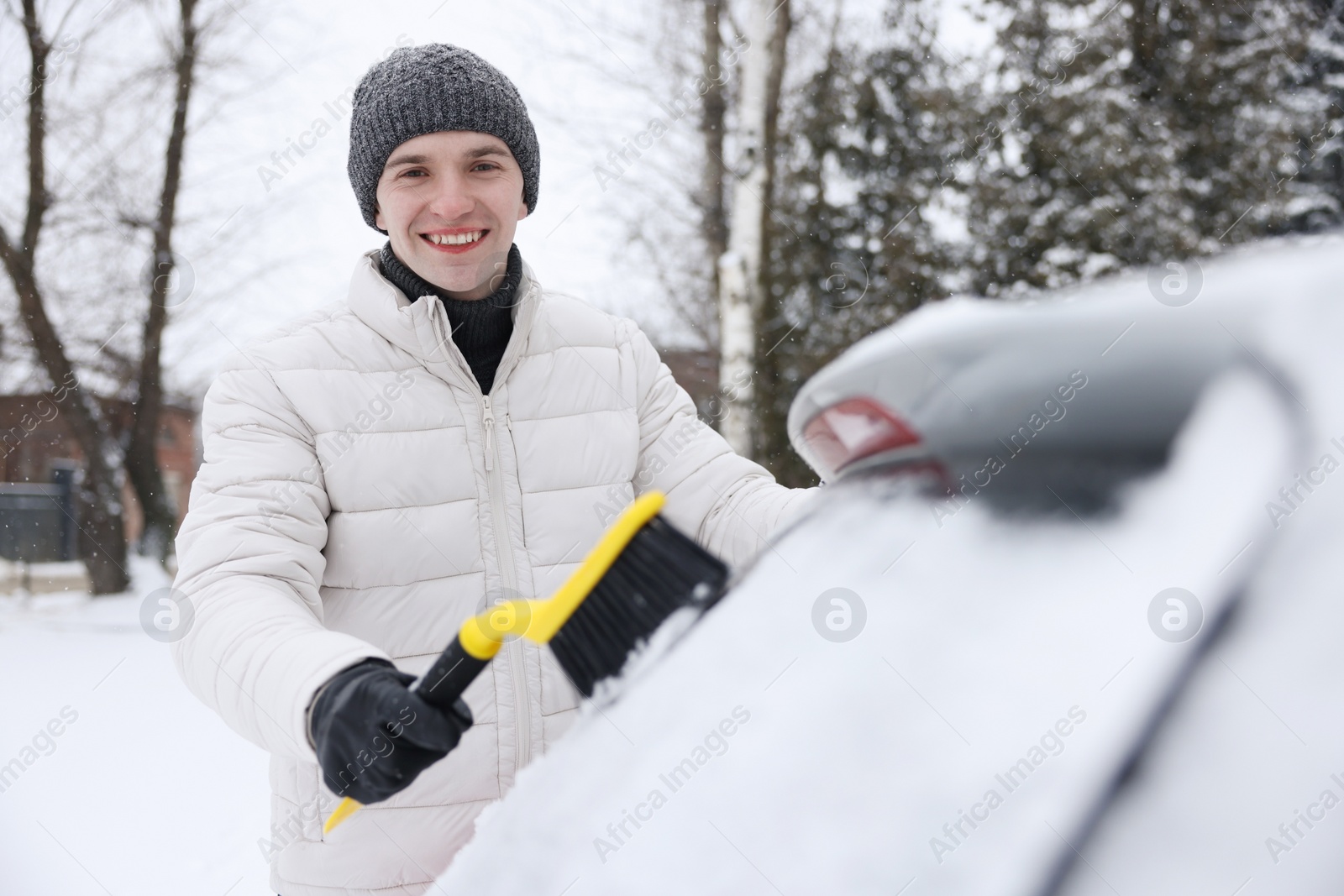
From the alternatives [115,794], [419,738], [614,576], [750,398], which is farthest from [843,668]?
[750,398]

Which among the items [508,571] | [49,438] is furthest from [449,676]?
[49,438]

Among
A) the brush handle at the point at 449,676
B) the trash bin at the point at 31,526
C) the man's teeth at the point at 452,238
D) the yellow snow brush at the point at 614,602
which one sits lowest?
the trash bin at the point at 31,526

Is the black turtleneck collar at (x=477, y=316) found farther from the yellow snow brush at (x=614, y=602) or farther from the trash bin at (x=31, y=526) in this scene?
the trash bin at (x=31, y=526)

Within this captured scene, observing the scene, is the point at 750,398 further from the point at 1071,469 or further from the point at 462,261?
the point at 1071,469

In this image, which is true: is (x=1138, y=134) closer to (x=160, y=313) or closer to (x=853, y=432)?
(x=853, y=432)

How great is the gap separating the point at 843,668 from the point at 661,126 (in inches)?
266

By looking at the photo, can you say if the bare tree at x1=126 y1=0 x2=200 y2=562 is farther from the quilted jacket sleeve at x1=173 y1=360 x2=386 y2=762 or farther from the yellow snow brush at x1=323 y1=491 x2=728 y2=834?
the yellow snow brush at x1=323 y1=491 x2=728 y2=834

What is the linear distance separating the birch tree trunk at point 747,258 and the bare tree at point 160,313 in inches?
210

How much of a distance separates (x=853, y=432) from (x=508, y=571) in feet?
2.98

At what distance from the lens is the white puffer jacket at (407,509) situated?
141 centimetres

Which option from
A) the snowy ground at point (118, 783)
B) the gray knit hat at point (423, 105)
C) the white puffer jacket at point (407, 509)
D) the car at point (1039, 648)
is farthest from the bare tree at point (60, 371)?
the car at point (1039, 648)

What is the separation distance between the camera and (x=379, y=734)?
961 mm

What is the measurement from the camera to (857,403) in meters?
0.76

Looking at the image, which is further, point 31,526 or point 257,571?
point 31,526
